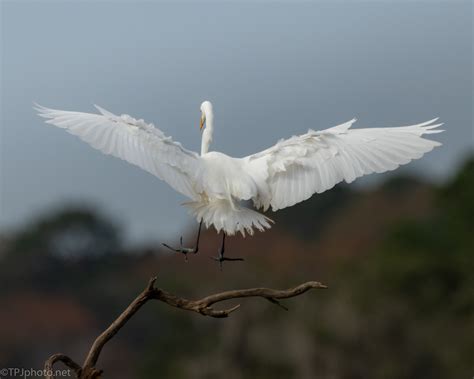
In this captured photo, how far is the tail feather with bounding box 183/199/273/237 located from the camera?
7535mm

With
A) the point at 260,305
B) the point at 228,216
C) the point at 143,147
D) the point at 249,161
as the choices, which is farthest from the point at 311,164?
the point at 260,305

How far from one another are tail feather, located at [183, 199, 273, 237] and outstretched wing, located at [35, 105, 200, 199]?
11 centimetres

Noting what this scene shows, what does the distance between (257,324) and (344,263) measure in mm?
5263

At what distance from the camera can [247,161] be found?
8.03 meters

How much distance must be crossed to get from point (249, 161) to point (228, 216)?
0.57 m

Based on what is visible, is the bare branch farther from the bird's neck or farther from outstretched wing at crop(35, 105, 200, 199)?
the bird's neck

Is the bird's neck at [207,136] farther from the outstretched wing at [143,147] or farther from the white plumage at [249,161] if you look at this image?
the outstretched wing at [143,147]

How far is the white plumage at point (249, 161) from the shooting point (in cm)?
767

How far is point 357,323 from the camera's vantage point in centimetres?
2922

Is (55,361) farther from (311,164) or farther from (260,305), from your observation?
(260,305)

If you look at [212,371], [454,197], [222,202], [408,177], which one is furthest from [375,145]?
[408,177]

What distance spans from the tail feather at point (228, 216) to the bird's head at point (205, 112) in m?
1.00

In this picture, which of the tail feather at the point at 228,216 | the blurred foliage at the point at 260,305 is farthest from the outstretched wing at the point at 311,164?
the blurred foliage at the point at 260,305

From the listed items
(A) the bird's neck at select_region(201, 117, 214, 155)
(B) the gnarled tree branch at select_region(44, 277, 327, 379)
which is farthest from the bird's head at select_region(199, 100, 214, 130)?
(B) the gnarled tree branch at select_region(44, 277, 327, 379)
